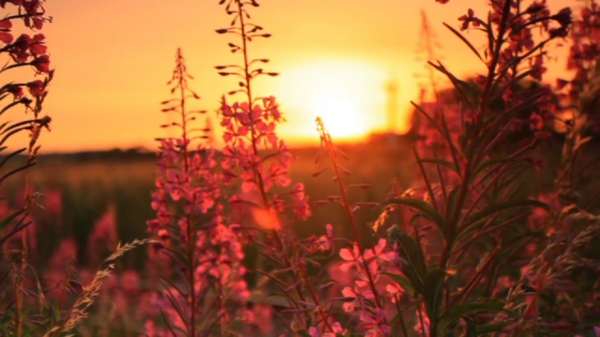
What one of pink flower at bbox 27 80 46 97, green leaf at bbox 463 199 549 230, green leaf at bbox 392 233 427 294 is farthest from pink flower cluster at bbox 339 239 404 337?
pink flower at bbox 27 80 46 97

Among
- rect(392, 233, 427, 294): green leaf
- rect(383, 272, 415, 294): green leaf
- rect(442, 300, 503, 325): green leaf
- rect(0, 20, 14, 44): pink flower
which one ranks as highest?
rect(0, 20, 14, 44): pink flower

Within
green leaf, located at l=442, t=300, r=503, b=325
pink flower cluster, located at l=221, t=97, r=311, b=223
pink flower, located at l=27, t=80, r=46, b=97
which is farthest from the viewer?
pink flower cluster, located at l=221, t=97, r=311, b=223

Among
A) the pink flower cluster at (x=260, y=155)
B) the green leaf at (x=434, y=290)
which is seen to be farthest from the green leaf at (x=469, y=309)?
the pink flower cluster at (x=260, y=155)

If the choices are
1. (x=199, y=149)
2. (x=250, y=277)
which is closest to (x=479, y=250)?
(x=199, y=149)

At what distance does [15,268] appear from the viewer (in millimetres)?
3676

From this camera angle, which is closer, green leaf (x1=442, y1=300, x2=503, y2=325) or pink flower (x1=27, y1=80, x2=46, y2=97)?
green leaf (x1=442, y1=300, x2=503, y2=325)

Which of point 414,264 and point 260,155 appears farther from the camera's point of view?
point 260,155

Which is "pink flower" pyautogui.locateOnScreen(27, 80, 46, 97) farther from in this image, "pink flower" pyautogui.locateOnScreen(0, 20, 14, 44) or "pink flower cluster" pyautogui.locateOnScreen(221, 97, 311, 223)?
"pink flower cluster" pyautogui.locateOnScreen(221, 97, 311, 223)

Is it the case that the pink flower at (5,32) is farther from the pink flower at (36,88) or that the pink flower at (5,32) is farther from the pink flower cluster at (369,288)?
the pink flower cluster at (369,288)

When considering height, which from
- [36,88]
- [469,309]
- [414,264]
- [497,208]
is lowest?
[469,309]

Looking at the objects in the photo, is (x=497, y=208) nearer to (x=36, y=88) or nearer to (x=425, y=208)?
(x=425, y=208)

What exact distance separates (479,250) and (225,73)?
208 centimetres

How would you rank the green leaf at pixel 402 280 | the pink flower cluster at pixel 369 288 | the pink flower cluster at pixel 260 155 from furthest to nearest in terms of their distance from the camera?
the pink flower cluster at pixel 260 155
the pink flower cluster at pixel 369 288
the green leaf at pixel 402 280

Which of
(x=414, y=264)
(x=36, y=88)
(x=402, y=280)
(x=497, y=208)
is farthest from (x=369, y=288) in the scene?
(x=36, y=88)
